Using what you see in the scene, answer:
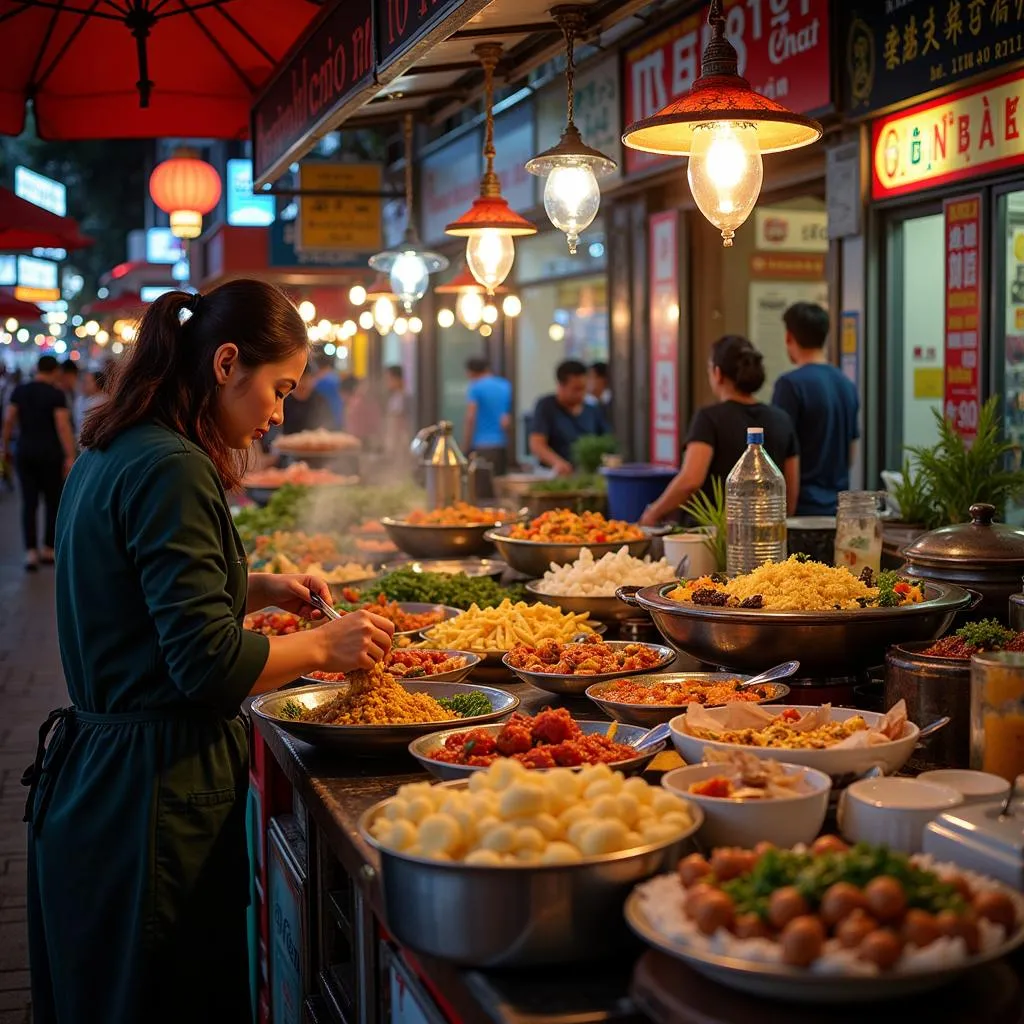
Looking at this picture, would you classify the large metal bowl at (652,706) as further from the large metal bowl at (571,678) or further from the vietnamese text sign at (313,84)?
the vietnamese text sign at (313,84)

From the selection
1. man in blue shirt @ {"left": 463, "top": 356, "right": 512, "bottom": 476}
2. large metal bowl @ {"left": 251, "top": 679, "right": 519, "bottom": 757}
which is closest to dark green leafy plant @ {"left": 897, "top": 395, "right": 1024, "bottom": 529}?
large metal bowl @ {"left": 251, "top": 679, "right": 519, "bottom": 757}

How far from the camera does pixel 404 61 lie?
407 cm

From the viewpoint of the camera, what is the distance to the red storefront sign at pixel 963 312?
7.25m

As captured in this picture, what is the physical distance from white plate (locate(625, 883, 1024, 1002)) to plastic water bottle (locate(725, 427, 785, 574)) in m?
2.29

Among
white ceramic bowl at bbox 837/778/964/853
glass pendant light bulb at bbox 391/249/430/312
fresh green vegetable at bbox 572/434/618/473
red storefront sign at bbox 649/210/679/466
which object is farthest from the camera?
red storefront sign at bbox 649/210/679/466

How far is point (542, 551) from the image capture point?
5152 mm

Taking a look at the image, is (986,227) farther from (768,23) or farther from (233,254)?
(233,254)

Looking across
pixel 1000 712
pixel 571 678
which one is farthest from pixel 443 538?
pixel 1000 712

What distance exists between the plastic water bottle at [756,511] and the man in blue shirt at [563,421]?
696 cm

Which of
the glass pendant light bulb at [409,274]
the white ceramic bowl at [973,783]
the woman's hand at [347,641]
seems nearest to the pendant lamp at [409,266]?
the glass pendant light bulb at [409,274]

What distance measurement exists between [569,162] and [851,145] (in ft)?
12.9

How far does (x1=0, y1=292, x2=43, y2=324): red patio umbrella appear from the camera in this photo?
1943 centimetres

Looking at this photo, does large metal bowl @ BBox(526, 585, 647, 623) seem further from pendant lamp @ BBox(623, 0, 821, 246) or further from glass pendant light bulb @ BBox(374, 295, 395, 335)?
glass pendant light bulb @ BBox(374, 295, 395, 335)

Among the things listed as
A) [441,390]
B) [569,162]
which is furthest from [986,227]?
[441,390]
